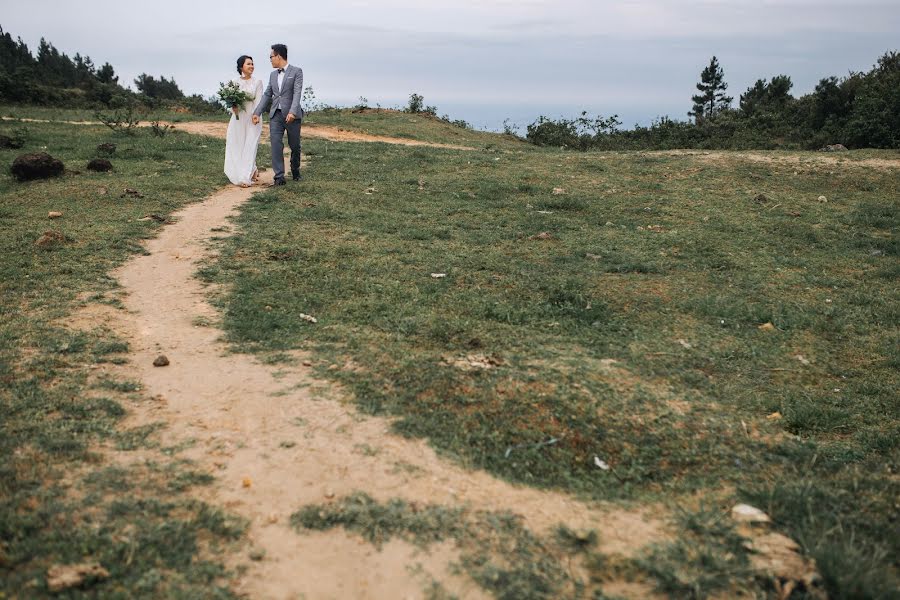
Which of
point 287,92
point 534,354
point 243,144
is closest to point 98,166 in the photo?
point 243,144

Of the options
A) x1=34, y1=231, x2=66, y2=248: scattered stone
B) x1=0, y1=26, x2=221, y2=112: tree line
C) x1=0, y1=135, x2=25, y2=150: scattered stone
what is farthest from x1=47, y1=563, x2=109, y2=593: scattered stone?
x1=0, y1=26, x2=221, y2=112: tree line

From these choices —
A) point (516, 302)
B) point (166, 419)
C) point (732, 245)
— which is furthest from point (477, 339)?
point (732, 245)

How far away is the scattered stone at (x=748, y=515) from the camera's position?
2902 millimetres

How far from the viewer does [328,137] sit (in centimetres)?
1841

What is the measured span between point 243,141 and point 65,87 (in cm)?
2773

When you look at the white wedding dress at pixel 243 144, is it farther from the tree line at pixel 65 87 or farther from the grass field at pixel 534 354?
the tree line at pixel 65 87

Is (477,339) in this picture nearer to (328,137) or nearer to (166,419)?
(166,419)

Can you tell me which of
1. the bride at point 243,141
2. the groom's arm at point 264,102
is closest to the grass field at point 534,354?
the bride at point 243,141

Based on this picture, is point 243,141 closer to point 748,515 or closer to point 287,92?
point 287,92

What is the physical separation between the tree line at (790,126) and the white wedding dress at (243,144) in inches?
590

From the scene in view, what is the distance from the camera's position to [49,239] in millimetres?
6551

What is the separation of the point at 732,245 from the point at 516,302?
12.2ft

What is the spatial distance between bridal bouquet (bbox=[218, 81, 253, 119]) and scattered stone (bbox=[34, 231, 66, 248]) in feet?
14.5

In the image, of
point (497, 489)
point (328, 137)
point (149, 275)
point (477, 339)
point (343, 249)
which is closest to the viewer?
point (497, 489)
